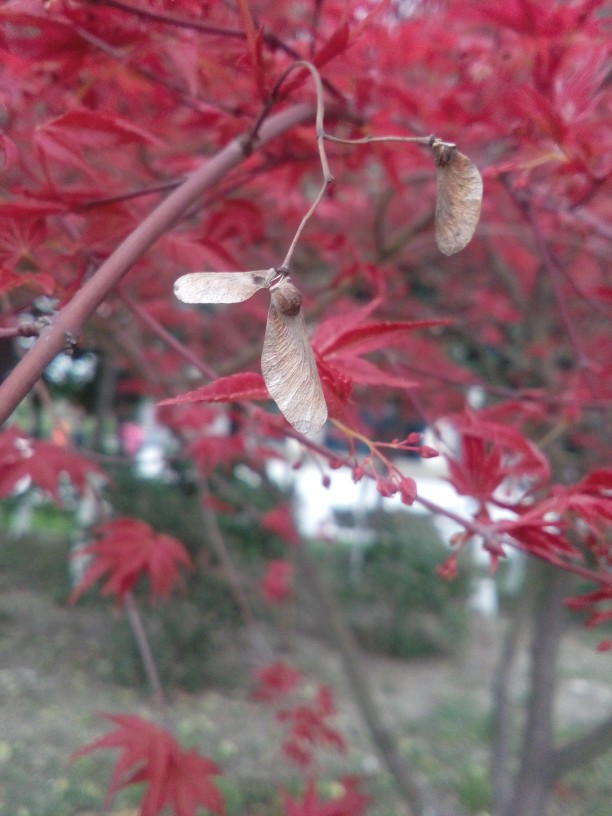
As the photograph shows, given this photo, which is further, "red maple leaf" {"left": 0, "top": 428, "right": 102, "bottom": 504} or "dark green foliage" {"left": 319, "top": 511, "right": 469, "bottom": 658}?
"dark green foliage" {"left": 319, "top": 511, "right": 469, "bottom": 658}

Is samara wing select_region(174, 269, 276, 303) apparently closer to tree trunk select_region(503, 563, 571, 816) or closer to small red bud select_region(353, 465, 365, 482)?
small red bud select_region(353, 465, 365, 482)

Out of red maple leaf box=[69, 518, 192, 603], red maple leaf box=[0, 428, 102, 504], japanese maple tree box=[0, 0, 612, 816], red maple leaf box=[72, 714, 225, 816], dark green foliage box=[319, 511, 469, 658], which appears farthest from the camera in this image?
dark green foliage box=[319, 511, 469, 658]

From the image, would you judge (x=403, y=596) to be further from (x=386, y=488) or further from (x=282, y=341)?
(x=282, y=341)

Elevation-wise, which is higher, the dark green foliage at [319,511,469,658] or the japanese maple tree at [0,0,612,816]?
the japanese maple tree at [0,0,612,816]

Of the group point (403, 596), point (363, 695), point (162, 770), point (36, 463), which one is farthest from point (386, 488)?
point (403, 596)

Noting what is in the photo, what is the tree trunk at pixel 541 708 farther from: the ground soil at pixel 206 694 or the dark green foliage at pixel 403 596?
the dark green foliage at pixel 403 596

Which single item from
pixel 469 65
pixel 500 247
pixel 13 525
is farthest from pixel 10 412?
pixel 13 525

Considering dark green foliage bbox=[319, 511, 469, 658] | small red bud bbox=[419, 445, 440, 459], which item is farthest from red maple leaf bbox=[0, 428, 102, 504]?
dark green foliage bbox=[319, 511, 469, 658]

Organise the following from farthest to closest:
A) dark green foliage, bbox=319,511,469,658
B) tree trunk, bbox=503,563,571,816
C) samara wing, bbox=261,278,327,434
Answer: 1. dark green foliage, bbox=319,511,469,658
2. tree trunk, bbox=503,563,571,816
3. samara wing, bbox=261,278,327,434
